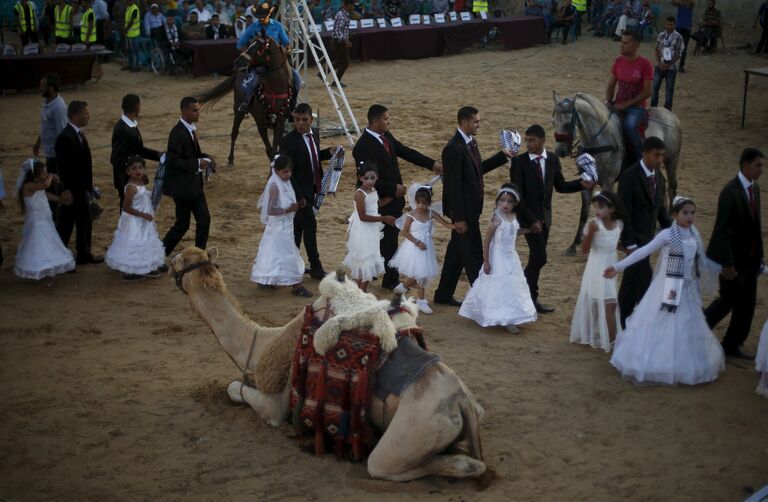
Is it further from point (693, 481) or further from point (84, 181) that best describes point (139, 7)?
point (693, 481)

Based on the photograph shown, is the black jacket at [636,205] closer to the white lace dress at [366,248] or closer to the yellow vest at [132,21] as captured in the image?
the white lace dress at [366,248]

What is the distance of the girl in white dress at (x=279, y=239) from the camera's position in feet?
31.9

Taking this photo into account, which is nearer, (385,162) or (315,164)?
(385,162)

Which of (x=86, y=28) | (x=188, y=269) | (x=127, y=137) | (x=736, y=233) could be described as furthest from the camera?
(x=86, y=28)

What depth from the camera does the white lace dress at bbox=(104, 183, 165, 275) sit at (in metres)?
10.2

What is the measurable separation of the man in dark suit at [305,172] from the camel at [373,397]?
3137 millimetres

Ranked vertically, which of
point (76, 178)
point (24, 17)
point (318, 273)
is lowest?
point (318, 273)

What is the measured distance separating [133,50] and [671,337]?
19.1 metres

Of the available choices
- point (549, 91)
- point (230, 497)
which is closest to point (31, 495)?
point (230, 497)

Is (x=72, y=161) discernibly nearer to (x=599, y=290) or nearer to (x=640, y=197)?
(x=599, y=290)

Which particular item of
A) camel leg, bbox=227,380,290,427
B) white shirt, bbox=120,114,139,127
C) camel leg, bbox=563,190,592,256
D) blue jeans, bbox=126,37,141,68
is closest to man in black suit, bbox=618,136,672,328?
camel leg, bbox=563,190,592,256

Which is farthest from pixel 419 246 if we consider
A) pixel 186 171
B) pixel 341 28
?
pixel 341 28

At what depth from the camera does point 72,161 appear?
34.2 feet

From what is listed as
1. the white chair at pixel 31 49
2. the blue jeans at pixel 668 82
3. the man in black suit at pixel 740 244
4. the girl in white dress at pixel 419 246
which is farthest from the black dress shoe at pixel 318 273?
the white chair at pixel 31 49
